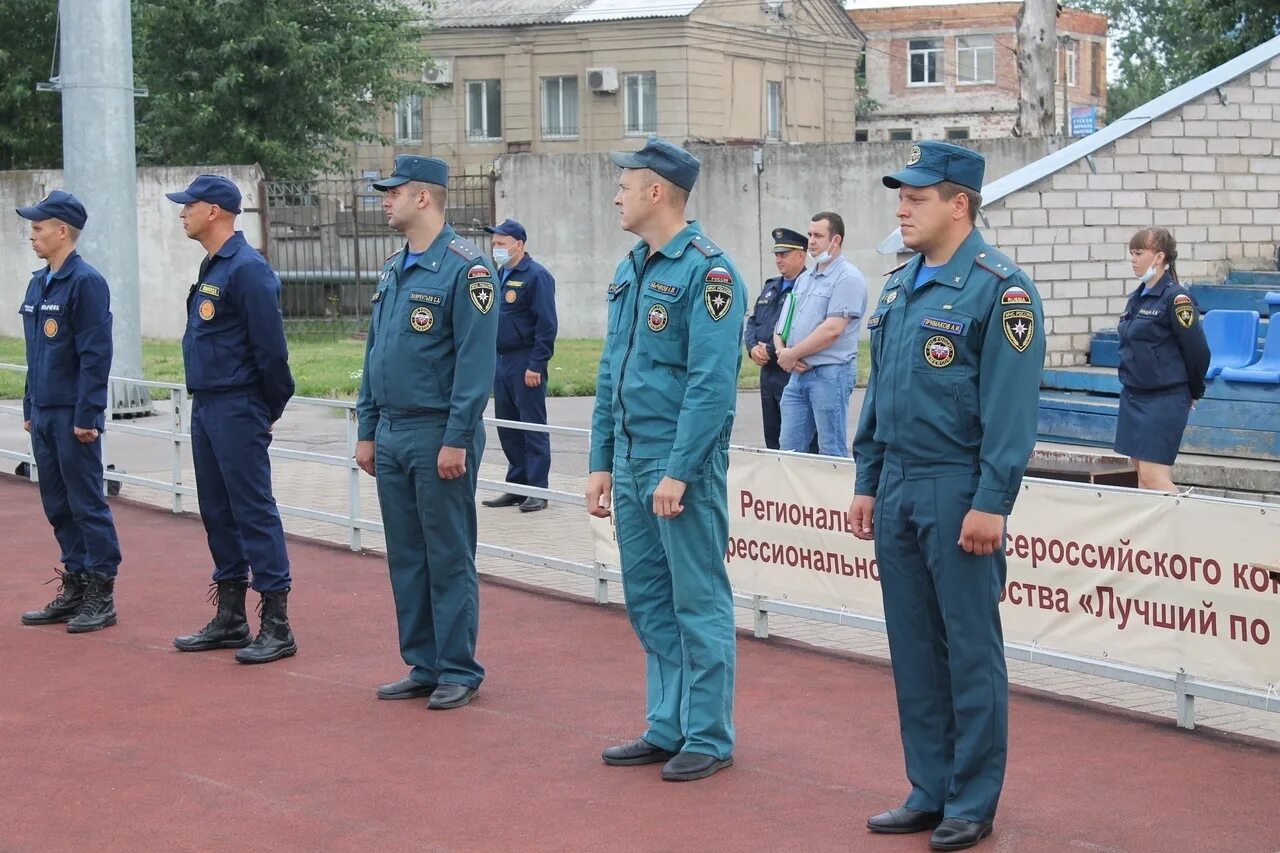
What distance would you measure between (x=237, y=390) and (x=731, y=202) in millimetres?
19127

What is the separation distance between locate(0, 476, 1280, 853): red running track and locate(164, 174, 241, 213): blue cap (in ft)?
6.66

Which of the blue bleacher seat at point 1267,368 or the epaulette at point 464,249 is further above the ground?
→ the epaulette at point 464,249

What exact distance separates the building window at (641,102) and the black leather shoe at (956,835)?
40002 mm

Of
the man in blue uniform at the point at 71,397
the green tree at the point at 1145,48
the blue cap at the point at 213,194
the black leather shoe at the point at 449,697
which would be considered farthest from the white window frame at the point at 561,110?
the black leather shoe at the point at 449,697

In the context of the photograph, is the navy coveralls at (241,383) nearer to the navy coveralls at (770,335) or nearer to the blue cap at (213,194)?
the blue cap at (213,194)

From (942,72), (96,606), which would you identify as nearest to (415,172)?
(96,606)

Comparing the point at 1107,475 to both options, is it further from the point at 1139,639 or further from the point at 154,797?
the point at 154,797

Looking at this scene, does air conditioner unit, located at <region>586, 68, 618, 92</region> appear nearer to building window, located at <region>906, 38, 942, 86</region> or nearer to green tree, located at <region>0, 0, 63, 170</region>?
green tree, located at <region>0, 0, 63, 170</region>

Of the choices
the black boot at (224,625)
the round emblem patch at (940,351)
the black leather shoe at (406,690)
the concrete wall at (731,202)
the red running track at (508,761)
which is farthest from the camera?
the concrete wall at (731,202)

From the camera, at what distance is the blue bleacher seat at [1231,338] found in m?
11.6

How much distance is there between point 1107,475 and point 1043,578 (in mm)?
3190

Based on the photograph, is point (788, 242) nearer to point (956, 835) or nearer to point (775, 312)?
point (775, 312)

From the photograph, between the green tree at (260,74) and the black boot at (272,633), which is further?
the green tree at (260,74)

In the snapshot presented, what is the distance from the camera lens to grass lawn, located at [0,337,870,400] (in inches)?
754
